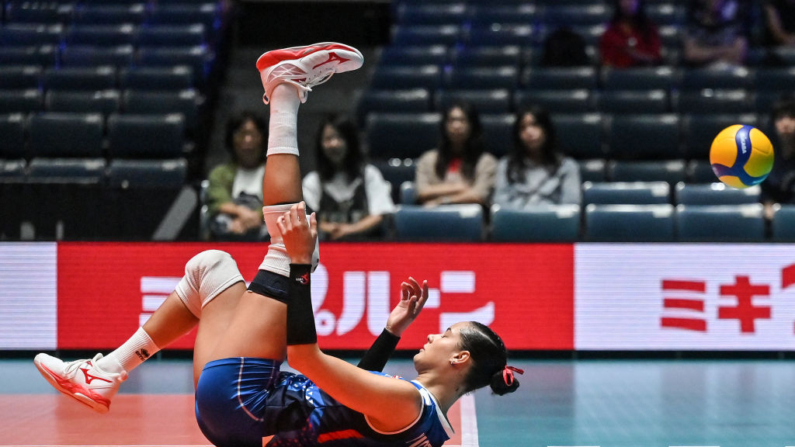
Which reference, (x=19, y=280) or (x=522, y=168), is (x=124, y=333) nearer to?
(x=19, y=280)

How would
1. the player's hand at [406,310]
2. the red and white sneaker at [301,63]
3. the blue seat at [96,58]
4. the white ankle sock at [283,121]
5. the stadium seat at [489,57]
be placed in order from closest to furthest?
the white ankle sock at [283,121] → the red and white sneaker at [301,63] → the player's hand at [406,310] → the stadium seat at [489,57] → the blue seat at [96,58]

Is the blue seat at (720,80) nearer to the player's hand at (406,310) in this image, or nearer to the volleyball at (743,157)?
the volleyball at (743,157)

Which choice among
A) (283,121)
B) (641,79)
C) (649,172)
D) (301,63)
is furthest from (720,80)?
(283,121)

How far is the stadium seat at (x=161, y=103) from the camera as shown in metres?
9.11

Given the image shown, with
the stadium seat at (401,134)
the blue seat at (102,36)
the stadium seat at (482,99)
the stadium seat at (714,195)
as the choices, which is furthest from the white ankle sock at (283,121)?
the blue seat at (102,36)

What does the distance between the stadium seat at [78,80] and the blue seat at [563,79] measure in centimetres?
425

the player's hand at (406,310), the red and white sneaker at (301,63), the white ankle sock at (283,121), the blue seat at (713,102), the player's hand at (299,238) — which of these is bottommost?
the player's hand at (406,310)

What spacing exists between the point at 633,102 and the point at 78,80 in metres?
5.53

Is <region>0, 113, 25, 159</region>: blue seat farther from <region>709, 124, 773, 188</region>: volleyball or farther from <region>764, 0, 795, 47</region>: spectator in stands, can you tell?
<region>764, 0, 795, 47</region>: spectator in stands

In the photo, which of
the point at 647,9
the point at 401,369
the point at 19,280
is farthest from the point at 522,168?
the point at 647,9

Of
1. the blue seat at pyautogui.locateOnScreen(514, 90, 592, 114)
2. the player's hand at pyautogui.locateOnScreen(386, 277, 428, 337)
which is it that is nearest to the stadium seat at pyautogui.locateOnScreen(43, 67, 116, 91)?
Result: the blue seat at pyautogui.locateOnScreen(514, 90, 592, 114)

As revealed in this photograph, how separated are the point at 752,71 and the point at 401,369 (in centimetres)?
537

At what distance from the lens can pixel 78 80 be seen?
964 cm

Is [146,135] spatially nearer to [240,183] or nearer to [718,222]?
[240,183]
